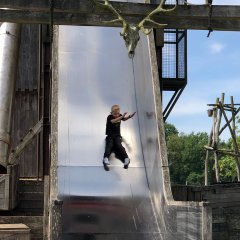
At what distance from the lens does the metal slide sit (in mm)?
9211

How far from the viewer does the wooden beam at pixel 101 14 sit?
289 inches

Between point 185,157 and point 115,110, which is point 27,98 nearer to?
point 115,110

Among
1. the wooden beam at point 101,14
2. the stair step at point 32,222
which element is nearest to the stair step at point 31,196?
the stair step at point 32,222

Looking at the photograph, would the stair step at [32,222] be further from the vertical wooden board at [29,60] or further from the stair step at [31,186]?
the vertical wooden board at [29,60]

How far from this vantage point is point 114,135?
1156 centimetres

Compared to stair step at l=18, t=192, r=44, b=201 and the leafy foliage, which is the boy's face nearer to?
stair step at l=18, t=192, r=44, b=201

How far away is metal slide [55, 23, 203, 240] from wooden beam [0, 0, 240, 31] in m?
2.43

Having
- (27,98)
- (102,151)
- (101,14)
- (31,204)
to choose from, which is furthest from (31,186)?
(27,98)

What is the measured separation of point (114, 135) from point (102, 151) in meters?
0.43

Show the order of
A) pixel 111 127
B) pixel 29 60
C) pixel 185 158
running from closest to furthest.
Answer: pixel 111 127 < pixel 29 60 < pixel 185 158

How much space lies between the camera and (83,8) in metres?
7.38

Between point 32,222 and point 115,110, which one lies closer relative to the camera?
point 32,222

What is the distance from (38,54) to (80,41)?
12.4 ft

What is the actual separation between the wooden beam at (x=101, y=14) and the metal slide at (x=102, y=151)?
2430mm
